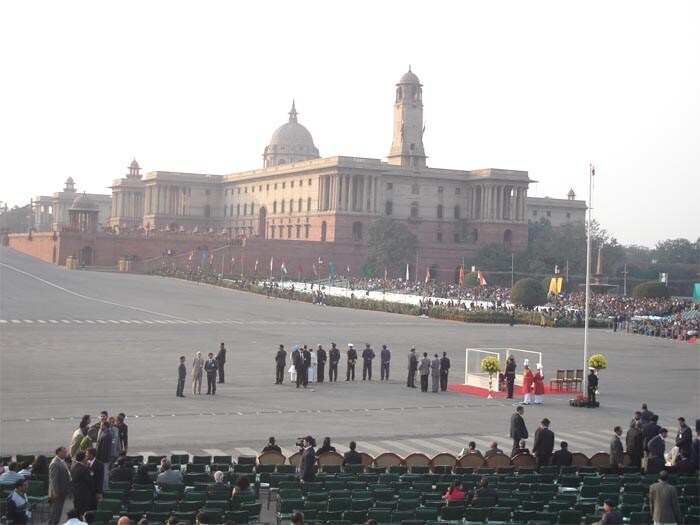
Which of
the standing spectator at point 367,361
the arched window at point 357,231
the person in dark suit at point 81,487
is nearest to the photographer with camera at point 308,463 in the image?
the person in dark suit at point 81,487

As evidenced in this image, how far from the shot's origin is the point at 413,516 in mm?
13883

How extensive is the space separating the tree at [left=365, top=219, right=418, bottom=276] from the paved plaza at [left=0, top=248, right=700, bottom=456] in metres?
48.5

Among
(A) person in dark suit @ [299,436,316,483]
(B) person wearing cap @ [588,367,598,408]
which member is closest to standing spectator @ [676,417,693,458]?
(A) person in dark suit @ [299,436,316,483]

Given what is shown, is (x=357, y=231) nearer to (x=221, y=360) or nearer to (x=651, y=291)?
(x=651, y=291)

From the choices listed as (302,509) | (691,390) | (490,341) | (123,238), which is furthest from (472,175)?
(302,509)

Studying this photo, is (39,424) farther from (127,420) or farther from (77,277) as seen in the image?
(77,277)

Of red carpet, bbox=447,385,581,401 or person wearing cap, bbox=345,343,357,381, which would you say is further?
person wearing cap, bbox=345,343,357,381

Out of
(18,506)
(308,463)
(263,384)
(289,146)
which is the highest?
(289,146)

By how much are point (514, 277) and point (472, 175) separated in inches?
873

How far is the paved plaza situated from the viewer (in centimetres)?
2409

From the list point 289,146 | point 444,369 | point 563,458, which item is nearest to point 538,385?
point 444,369

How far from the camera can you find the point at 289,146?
175m

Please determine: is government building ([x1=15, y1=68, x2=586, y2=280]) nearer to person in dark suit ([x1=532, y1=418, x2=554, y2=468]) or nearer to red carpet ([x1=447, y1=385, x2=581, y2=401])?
red carpet ([x1=447, y1=385, x2=581, y2=401])

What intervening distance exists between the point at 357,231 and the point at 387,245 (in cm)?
1227
